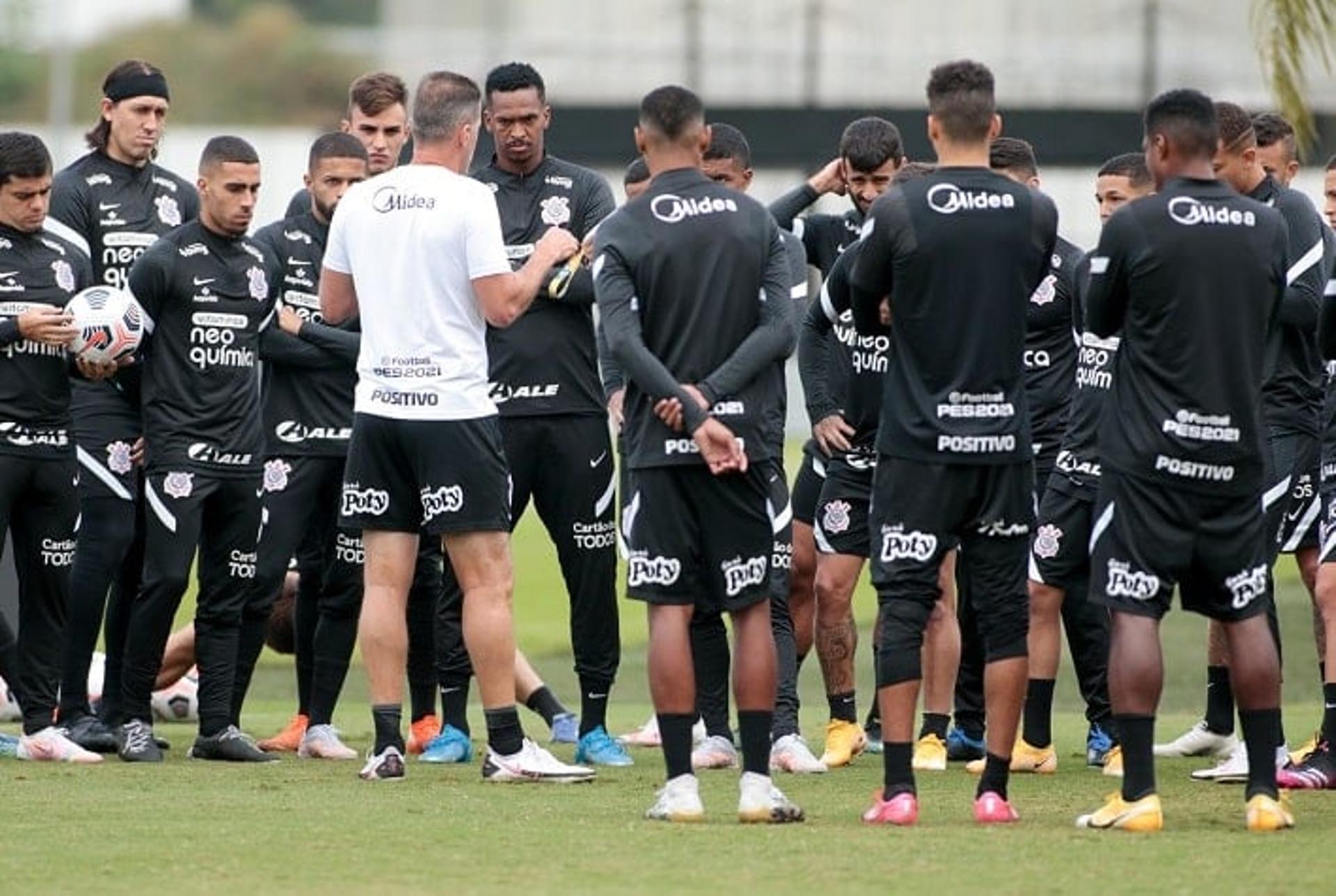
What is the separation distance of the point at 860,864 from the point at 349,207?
3.51 m

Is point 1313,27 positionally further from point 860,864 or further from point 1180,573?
point 860,864

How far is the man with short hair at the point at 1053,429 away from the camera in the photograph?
35.3 feet

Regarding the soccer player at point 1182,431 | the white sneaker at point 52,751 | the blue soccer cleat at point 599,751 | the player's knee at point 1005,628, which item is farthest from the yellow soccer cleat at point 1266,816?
the white sneaker at point 52,751

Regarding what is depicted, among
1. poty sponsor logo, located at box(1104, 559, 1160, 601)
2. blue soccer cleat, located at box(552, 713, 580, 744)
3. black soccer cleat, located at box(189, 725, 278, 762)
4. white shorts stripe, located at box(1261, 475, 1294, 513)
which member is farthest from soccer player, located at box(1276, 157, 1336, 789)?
black soccer cleat, located at box(189, 725, 278, 762)

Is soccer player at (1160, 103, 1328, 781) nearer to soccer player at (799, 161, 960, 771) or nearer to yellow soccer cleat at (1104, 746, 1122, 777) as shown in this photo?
yellow soccer cleat at (1104, 746, 1122, 777)

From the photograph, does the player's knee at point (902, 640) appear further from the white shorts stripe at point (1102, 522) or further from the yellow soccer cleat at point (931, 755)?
the yellow soccer cleat at point (931, 755)

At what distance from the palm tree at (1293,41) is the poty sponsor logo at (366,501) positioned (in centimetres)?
452

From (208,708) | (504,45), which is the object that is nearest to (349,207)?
(208,708)

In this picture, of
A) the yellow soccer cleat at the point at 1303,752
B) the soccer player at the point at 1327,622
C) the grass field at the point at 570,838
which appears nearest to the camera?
the grass field at the point at 570,838

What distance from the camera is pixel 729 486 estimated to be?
346 inches

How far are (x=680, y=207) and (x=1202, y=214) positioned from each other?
1.74m

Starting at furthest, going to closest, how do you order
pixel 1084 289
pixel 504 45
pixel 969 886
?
1. pixel 504 45
2. pixel 1084 289
3. pixel 969 886

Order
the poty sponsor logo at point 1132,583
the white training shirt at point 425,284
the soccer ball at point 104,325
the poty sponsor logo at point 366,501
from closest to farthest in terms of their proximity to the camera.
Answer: the poty sponsor logo at point 1132,583 → the white training shirt at point 425,284 → the poty sponsor logo at point 366,501 → the soccer ball at point 104,325

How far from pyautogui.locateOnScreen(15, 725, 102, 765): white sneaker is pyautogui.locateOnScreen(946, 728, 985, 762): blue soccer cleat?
12.1ft
